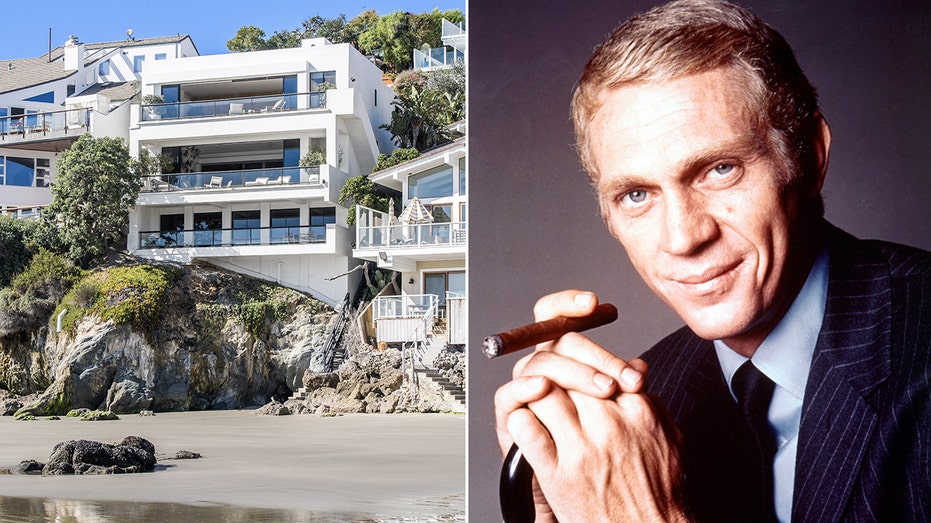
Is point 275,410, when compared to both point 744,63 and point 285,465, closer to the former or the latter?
point 285,465

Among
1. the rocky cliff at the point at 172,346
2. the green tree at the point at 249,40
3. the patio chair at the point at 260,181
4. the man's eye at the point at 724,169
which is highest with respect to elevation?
the green tree at the point at 249,40

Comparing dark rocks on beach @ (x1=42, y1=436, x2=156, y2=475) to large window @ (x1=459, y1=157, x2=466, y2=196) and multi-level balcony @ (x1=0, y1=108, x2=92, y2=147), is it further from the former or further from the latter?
multi-level balcony @ (x1=0, y1=108, x2=92, y2=147)

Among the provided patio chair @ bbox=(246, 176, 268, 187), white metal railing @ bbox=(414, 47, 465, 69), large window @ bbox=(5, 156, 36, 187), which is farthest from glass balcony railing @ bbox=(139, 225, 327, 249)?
white metal railing @ bbox=(414, 47, 465, 69)

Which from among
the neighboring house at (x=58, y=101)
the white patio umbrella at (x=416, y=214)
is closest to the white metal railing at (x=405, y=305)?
the white patio umbrella at (x=416, y=214)

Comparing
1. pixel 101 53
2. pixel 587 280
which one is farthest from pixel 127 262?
pixel 587 280

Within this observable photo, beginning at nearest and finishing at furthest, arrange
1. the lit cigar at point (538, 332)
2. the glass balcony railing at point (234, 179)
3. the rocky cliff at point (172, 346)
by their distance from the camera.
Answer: the lit cigar at point (538, 332), the rocky cliff at point (172, 346), the glass balcony railing at point (234, 179)

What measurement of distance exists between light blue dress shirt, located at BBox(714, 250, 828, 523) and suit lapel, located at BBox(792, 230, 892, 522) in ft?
0.05

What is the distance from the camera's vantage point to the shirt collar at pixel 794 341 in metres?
1.78

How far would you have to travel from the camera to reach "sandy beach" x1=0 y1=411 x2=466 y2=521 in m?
6.66

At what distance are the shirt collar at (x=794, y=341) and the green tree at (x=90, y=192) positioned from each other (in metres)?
14.1

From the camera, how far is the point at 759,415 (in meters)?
1.78

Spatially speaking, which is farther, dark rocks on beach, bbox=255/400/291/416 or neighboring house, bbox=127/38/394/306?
neighboring house, bbox=127/38/394/306

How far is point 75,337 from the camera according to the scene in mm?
14133

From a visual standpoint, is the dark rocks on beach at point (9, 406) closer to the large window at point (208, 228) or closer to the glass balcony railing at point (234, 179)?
the large window at point (208, 228)
